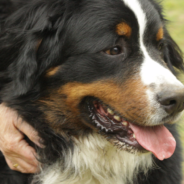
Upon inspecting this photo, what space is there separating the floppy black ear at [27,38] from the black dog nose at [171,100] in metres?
0.87

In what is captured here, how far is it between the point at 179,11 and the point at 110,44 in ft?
18.9

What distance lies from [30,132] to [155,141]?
95cm

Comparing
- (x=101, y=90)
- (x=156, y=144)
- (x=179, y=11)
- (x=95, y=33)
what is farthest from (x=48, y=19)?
(x=179, y=11)

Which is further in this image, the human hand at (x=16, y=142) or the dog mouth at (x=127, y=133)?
the human hand at (x=16, y=142)

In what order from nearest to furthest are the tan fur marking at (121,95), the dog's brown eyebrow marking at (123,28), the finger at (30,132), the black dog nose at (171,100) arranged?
1. the black dog nose at (171,100)
2. the tan fur marking at (121,95)
3. the dog's brown eyebrow marking at (123,28)
4. the finger at (30,132)

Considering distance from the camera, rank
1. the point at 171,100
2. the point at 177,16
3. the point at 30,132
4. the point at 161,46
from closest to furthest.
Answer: the point at 171,100 < the point at 30,132 < the point at 161,46 < the point at 177,16

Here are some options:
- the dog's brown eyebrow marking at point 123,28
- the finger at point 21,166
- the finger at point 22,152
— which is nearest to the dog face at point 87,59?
the dog's brown eyebrow marking at point 123,28

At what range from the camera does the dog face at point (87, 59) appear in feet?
7.70

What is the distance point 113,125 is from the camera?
2445 millimetres

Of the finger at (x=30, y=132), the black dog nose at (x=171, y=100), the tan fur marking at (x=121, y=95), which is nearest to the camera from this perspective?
the black dog nose at (x=171, y=100)

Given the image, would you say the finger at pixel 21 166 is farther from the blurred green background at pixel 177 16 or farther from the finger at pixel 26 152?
the blurred green background at pixel 177 16

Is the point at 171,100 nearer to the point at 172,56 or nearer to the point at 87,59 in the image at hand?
the point at 87,59

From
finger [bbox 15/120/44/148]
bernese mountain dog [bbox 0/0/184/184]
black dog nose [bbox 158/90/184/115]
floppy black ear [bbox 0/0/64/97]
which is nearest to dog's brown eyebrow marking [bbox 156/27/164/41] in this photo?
bernese mountain dog [bbox 0/0/184/184]

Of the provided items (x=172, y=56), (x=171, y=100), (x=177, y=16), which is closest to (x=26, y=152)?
(x=171, y=100)
